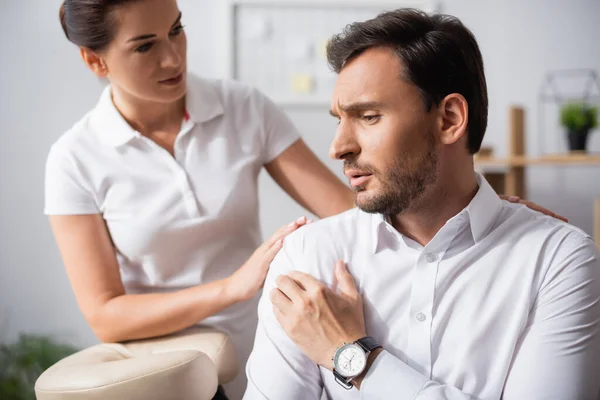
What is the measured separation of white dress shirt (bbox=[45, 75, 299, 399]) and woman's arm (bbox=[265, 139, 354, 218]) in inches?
Result: 3.4

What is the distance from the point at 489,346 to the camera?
3.86ft

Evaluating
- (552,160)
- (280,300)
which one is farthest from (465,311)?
(552,160)

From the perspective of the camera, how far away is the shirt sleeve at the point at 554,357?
110 cm

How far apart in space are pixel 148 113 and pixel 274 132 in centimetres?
31

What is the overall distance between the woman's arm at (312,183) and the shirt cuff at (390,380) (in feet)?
2.11

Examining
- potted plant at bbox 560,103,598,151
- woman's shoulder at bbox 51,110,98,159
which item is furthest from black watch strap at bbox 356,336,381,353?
potted plant at bbox 560,103,598,151

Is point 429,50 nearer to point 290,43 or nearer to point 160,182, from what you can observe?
point 160,182

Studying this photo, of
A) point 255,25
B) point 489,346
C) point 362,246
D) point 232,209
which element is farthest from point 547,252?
point 255,25

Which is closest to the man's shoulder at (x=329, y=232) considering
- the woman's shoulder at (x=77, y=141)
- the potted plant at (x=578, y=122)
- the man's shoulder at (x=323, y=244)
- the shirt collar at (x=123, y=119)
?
the man's shoulder at (x=323, y=244)

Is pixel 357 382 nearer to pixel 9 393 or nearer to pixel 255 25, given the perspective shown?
pixel 9 393

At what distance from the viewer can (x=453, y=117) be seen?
4.14 feet

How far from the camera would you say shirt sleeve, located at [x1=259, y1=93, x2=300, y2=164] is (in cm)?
171

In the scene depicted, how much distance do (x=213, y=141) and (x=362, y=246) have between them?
0.54m

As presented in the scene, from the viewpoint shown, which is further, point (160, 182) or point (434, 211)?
point (160, 182)
